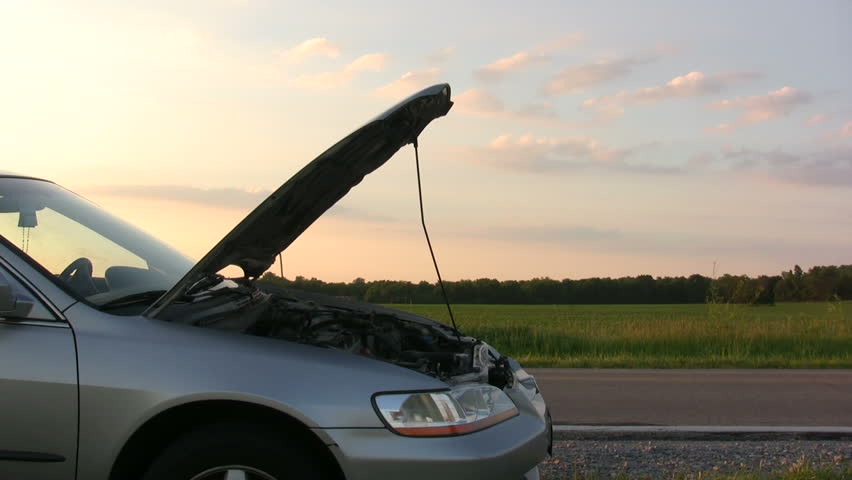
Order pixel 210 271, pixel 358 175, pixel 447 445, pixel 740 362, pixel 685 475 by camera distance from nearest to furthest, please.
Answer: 1. pixel 447 445
2. pixel 210 271
3. pixel 358 175
4. pixel 685 475
5. pixel 740 362

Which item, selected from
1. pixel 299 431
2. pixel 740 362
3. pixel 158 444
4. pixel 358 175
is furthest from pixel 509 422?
pixel 740 362

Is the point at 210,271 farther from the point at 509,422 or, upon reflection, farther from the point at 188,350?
the point at 509,422

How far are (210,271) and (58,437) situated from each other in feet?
2.81

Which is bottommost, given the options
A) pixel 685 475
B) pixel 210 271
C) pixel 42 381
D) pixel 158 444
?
pixel 685 475

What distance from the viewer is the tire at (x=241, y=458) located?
2.87 meters

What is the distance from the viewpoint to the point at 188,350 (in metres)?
3.00

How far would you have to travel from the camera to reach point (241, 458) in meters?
2.89

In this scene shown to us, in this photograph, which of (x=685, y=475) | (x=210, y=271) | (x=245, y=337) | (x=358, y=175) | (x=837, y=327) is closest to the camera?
(x=245, y=337)

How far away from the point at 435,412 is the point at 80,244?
2.02 m

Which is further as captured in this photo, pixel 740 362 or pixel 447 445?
pixel 740 362

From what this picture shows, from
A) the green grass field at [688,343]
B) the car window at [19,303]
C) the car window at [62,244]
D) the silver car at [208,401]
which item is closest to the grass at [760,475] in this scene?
the silver car at [208,401]

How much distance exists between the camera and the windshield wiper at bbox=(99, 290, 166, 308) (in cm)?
345

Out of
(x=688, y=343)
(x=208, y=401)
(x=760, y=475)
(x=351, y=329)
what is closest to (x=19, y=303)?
(x=208, y=401)

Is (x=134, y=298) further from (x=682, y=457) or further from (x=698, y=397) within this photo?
(x=698, y=397)
